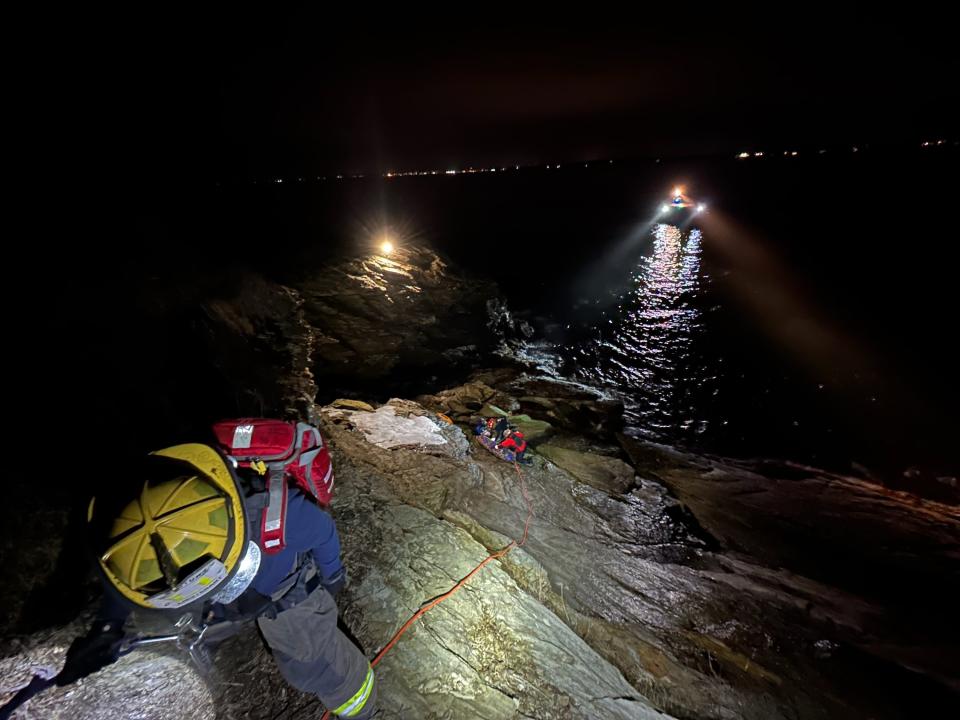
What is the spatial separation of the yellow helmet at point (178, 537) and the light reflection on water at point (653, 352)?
1044cm

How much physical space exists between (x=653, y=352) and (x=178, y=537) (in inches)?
645

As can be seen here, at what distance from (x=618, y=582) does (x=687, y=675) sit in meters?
0.99

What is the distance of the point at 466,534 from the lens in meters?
4.33

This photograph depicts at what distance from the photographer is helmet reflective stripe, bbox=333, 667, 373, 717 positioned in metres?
2.61

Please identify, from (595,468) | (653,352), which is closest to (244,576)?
(595,468)

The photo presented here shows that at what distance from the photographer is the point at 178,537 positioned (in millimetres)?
1872

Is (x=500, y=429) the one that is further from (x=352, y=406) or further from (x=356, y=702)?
(x=356, y=702)

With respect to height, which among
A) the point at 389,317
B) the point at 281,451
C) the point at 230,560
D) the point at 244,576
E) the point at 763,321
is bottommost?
the point at 389,317

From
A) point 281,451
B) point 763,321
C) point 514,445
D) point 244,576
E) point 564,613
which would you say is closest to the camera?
point 244,576

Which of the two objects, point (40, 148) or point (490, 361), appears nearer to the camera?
point (490, 361)

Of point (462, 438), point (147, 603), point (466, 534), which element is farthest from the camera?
point (462, 438)

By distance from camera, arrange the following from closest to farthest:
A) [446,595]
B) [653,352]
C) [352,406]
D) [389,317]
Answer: [446,595], [352,406], [389,317], [653,352]

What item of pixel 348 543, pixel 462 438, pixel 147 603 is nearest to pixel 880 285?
pixel 462 438

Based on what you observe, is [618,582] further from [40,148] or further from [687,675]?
[40,148]
